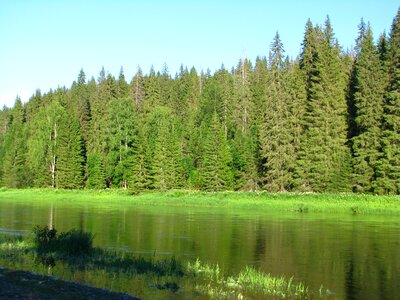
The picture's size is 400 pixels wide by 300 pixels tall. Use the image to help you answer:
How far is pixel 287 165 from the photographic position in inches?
2783

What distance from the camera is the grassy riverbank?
54.8 metres

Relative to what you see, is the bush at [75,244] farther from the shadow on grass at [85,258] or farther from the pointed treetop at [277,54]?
the pointed treetop at [277,54]

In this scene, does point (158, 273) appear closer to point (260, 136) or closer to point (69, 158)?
point (260, 136)

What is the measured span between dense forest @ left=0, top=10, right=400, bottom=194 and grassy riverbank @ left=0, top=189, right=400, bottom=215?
17.5 ft

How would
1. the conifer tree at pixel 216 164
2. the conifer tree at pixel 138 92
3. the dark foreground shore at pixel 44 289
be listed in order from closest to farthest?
the dark foreground shore at pixel 44 289, the conifer tree at pixel 216 164, the conifer tree at pixel 138 92

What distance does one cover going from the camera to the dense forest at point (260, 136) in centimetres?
6738

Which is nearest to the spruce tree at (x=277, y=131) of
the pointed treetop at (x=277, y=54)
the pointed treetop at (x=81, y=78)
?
the pointed treetop at (x=277, y=54)

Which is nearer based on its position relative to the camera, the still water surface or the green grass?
the green grass

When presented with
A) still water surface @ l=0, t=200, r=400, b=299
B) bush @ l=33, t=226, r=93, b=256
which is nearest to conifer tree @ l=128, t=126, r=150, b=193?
still water surface @ l=0, t=200, r=400, b=299

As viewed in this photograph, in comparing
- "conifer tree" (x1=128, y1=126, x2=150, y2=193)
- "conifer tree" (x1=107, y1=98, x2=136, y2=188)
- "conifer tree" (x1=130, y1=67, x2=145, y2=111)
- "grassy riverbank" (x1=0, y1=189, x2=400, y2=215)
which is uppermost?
"conifer tree" (x1=130, y1=67, x2=145, y2=111)

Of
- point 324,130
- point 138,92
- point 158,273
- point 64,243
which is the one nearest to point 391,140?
point 324,130

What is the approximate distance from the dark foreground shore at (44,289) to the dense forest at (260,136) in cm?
5316

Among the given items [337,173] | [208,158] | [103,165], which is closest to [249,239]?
[337,173]

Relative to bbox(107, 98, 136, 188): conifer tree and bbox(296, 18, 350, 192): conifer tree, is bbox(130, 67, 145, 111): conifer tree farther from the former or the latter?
bbox(296, 18, 350, 192): conifer tree
